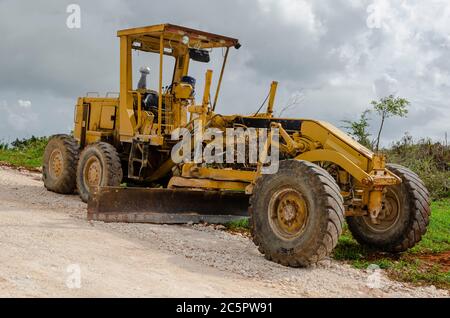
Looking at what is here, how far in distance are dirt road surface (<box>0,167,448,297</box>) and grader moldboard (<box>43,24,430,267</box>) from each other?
17.7 inches

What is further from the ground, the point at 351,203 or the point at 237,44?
the point at 237,44

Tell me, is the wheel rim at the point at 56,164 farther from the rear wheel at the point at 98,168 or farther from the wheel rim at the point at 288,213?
the wheel rim at the point at 288,213

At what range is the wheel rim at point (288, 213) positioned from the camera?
7438 mm

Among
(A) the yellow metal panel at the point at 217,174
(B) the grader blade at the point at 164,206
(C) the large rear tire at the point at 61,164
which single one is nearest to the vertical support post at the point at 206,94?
(A) the yellow metal panel at the point at 217,174

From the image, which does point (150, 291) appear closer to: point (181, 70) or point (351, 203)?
point (351, 203)

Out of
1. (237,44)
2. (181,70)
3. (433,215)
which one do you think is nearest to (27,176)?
(181,70)

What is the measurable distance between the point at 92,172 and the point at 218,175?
132 inches

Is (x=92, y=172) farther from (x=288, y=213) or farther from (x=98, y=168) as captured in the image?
(x=288, y=213)

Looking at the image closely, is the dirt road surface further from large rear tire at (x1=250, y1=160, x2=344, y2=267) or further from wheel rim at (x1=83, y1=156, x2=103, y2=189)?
wheel rim at (x1=83, y1=156, x2=103, y2=189)

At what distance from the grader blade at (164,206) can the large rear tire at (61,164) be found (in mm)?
3756

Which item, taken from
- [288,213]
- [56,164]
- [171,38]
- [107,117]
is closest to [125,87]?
[107,117]

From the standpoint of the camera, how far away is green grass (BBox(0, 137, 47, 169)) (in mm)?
20011
